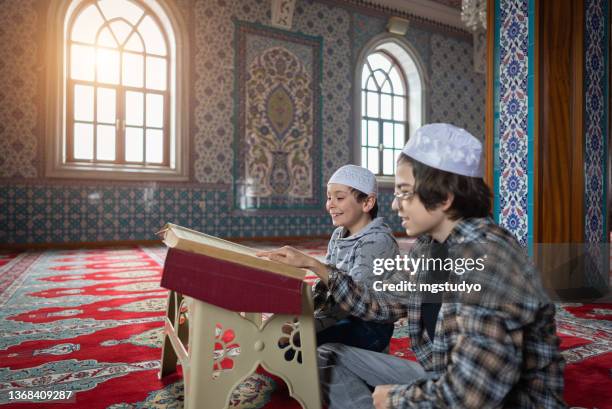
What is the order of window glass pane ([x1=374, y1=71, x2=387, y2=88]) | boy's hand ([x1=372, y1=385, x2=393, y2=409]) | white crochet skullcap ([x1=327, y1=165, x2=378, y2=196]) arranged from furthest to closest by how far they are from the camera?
1. window glass pane ([x1=374, y1=71, x2=387, y2=88])
2. white crochet skullcap ([x1=327, y1=165, x2=378, y2=196])
3. boy's hand ([x1=372, y1=385, x2=393, y2=409])

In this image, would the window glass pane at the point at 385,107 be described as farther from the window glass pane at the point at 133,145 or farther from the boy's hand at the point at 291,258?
the boy's hand at the point at 291,258

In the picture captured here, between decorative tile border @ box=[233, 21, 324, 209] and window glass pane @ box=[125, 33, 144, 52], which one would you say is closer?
window glass pane @ box=[125, 33, 144, 52]

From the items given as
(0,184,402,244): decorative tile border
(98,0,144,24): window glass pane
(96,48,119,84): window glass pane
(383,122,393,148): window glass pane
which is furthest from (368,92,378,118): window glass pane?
(96,48,119,84): window glass pane

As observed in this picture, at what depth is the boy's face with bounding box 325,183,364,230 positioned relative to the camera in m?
1.75

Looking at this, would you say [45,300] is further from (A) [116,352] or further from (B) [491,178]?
(B) [491,178]

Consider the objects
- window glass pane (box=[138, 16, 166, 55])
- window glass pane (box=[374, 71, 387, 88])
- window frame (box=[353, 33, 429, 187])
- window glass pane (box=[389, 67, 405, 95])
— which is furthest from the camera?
window glass pane (box=[389, 67, 405, 95])

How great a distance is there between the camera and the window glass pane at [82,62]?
6.24 metres

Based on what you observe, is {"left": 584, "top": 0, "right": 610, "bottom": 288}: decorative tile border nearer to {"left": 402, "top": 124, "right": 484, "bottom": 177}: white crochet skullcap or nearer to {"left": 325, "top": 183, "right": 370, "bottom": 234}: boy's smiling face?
{"left": 325, "top": 183, "right": 370, "bottom": 234}: boy's smiling face

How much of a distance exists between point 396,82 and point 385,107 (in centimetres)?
56

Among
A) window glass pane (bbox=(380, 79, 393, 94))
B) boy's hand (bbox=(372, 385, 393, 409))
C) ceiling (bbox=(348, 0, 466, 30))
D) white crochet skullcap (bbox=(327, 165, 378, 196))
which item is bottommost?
boy's hand (bbox=(372, 385, 393, 409))

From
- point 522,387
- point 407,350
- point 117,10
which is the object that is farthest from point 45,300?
point 117,10

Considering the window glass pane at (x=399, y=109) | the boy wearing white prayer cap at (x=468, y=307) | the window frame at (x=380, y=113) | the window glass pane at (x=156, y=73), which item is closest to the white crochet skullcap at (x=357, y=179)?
the boy wearing white prayer cap at (x=468, y=307)

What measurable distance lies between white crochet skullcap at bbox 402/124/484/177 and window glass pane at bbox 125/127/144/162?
6.18 meters

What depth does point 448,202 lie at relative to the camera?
37.2 inches
